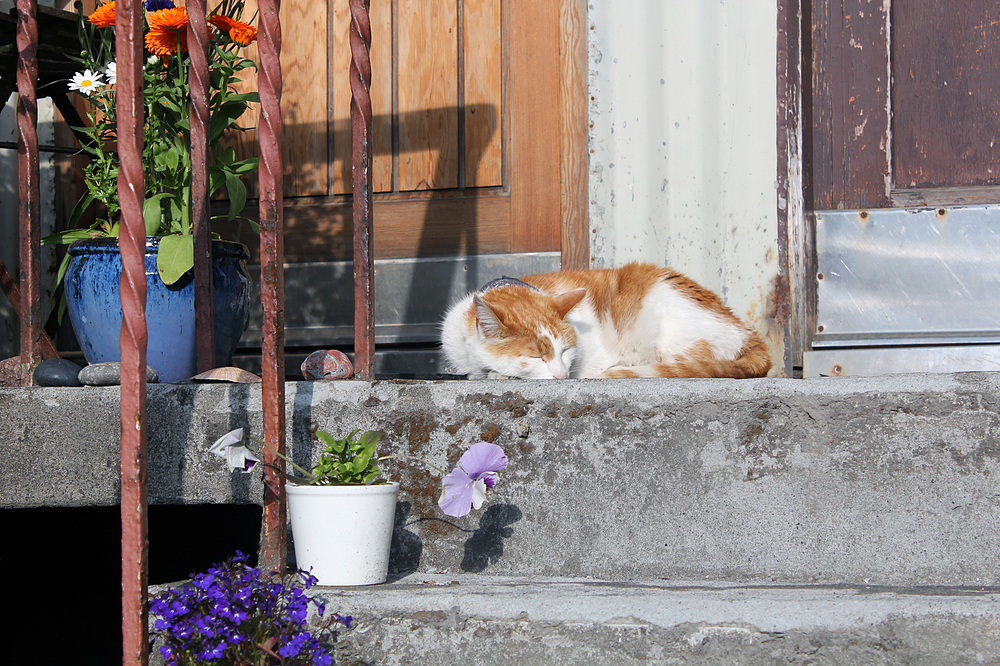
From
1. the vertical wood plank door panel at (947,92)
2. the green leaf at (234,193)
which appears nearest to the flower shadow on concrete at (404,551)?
the green leaf at (234,193)

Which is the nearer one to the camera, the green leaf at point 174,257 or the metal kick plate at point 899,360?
the green leaf at point 174,257

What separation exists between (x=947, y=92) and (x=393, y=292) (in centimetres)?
238

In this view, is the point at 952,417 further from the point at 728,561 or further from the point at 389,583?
the point at 389,583

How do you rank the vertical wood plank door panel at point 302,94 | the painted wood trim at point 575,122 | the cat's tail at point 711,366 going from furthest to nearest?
the vertical wood plank door panel at point 302,94 → the painted wood trim at point 575,122 → the cat's tail at point 711,366

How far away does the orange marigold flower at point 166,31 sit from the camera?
2521 millimetres

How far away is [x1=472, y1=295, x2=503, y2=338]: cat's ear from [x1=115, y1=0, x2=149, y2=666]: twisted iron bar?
1255mm

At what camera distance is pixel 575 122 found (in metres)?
3.21

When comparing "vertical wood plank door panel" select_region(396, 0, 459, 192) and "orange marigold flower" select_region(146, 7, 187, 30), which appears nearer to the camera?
"orange marigold flower" select_region(146, 7, 187, 30)

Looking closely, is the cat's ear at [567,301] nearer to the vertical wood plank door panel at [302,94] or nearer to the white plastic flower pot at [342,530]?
the white plastic flower pot at [342,530]

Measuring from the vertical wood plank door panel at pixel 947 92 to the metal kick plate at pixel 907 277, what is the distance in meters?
0.19

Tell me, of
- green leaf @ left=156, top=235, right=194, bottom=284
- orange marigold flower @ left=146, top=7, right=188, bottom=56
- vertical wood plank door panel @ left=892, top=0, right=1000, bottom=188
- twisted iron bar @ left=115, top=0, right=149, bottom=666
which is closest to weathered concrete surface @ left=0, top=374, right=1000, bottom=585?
twisted iron bar @ left=115, top=0, right=149, bottom=666

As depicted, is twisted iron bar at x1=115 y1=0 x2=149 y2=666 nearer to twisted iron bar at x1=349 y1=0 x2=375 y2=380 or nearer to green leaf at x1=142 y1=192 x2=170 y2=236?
twisted iron bar at x1=349 y1=0 x2=375 y2=380

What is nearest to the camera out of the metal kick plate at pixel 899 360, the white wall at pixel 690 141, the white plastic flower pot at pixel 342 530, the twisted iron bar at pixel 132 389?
the twisted iron bar at pixel 132 389

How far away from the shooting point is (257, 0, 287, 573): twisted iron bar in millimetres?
1558
